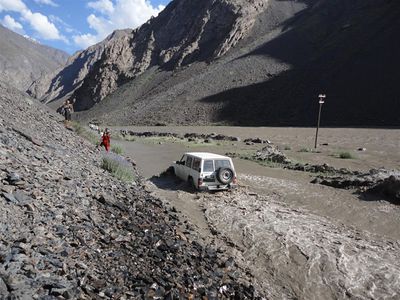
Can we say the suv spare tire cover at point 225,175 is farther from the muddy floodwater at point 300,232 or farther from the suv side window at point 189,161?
the suv side window at point 189,161

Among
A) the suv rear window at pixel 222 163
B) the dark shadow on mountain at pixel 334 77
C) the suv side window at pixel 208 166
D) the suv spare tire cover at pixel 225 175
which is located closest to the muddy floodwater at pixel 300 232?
the suv spare tire cover at pixel 225 175

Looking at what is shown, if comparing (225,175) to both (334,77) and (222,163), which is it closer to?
(222,163)

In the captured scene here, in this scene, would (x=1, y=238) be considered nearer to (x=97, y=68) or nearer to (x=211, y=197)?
(x=211, y=197)

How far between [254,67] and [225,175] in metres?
74.9

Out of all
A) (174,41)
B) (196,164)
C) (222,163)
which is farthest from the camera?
(174,41)

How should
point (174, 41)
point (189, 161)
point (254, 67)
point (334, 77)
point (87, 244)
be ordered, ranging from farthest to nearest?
point (174, 41) < point (254, 67) < point (334, 77) < point (189, 161) < point (87, 244)

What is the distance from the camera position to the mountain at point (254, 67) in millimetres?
70750

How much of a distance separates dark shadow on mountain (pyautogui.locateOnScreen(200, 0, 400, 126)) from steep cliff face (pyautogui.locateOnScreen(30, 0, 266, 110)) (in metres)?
15.7

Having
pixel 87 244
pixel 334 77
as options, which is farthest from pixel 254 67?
pixel 87 244

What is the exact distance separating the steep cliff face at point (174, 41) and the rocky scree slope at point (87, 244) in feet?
312

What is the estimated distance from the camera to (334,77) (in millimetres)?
75125

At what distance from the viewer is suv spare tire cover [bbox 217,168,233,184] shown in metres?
16.7

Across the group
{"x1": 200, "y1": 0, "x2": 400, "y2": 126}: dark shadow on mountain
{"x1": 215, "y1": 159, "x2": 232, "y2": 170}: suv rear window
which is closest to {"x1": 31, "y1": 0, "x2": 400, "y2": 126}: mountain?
{"x1": 200, "y1": 0, "x2": 400, "y2": 126}: dark shadow on mountain

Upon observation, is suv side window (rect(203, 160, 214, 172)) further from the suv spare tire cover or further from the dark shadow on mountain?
the dark shadow on mountain
